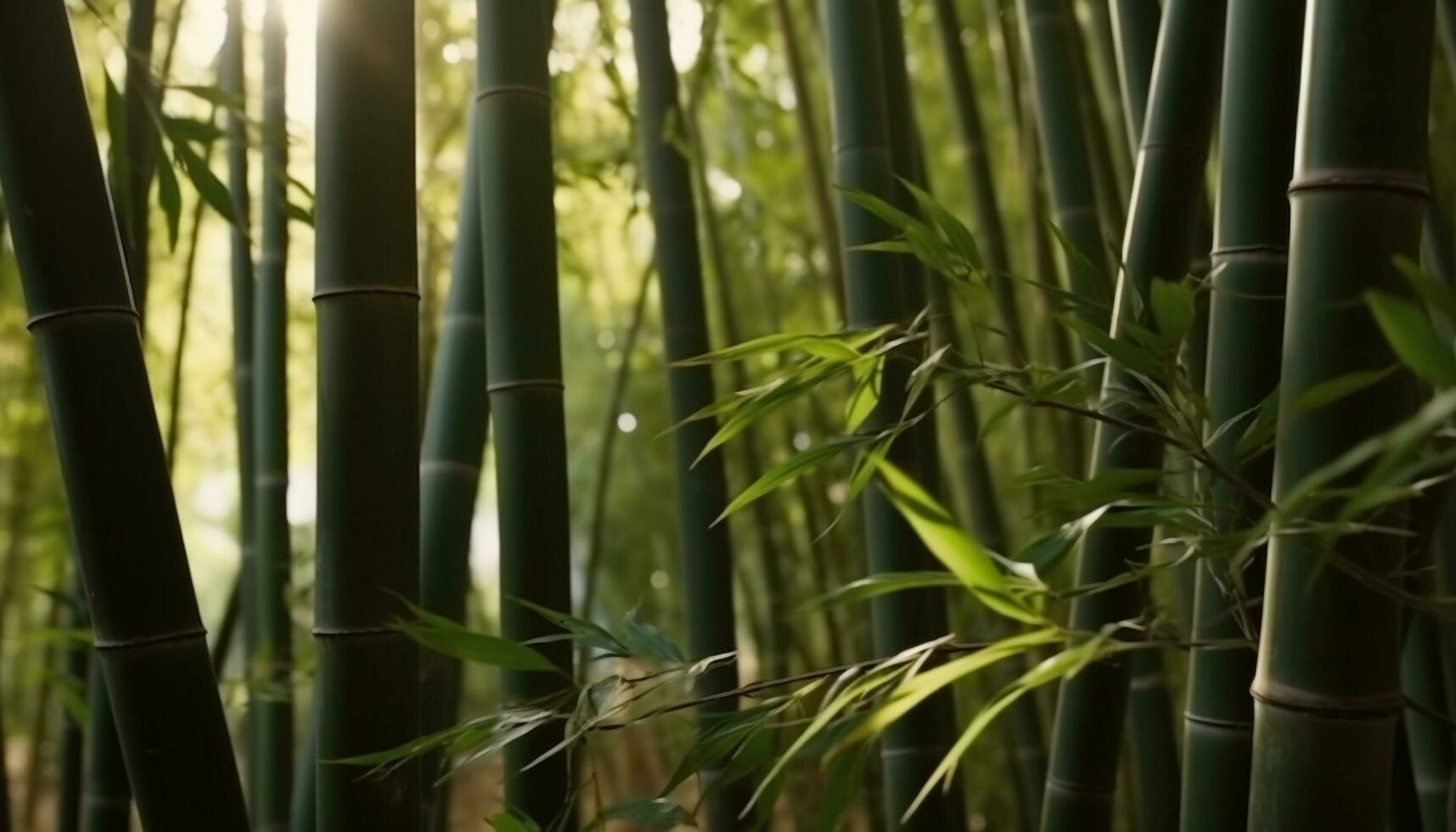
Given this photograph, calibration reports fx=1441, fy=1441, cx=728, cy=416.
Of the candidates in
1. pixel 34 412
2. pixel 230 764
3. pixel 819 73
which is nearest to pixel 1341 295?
pixel 230 764

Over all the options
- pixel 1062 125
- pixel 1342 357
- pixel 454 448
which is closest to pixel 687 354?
pixel 454 448

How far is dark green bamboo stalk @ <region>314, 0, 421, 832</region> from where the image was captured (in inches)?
33.7

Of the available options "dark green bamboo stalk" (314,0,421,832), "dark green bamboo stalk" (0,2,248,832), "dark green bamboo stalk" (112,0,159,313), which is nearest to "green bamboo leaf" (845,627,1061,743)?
"dark green bamboo stalk" (314,0,421,832)

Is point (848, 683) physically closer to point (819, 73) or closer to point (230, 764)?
point (230, 764)

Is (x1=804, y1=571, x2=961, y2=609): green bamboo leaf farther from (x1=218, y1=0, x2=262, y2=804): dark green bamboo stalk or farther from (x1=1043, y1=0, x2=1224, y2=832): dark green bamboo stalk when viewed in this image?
(x1=218, y1=0, x2=262, y2=804): dark green bamboo stalk

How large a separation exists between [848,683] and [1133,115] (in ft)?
2.17

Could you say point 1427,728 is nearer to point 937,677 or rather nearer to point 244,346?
point 937,677

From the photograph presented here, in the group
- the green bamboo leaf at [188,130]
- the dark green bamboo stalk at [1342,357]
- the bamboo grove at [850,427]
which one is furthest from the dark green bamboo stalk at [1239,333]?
the green bamboo leaf at [188,130]

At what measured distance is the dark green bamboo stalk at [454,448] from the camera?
1.21m

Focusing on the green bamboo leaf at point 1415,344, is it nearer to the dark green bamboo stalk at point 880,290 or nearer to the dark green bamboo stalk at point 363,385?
the dark green bamboo stalk at point 363,385

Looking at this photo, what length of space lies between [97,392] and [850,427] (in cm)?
46

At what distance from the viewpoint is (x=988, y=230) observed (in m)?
1.81

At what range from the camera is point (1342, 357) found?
603mm

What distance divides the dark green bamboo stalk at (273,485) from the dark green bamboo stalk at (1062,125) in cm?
75
